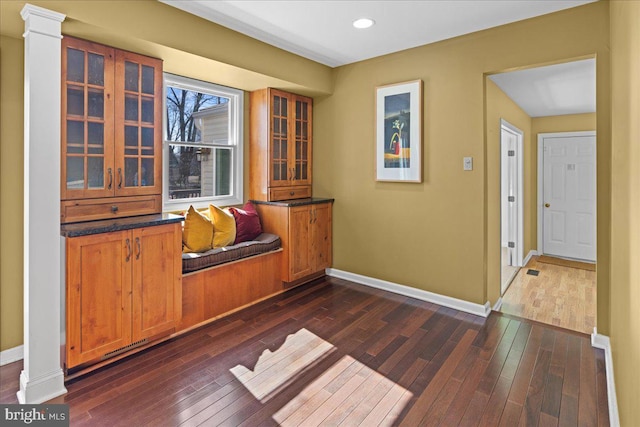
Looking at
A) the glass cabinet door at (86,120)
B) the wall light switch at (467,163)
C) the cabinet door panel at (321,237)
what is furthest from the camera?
the cabinet door panel at (321,237)

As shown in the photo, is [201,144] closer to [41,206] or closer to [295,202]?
[295,202]

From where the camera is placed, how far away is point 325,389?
7.39ft

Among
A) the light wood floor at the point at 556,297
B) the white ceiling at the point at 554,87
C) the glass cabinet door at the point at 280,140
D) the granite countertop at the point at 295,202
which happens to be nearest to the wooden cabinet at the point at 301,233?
the granite countertop at the point at 295,202

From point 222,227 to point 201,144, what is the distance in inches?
36.4

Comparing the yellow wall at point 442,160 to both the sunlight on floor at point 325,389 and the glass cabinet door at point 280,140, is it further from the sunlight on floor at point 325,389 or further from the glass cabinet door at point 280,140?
the sunlight on floor at point 325,389

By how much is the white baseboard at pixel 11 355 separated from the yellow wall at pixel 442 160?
10.2 feet

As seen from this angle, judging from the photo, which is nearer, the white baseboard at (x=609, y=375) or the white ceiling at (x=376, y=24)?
the white baseboard at (x=609, y=375)

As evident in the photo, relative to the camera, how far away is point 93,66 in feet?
8.34

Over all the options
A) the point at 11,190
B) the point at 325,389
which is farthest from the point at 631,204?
the point at 11,190

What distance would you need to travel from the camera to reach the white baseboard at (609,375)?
6.22 ft

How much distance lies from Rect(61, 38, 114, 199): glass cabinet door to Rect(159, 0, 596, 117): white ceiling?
2.42ft

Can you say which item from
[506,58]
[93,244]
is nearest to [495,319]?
[506,58]

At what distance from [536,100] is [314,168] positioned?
3067 millimetres

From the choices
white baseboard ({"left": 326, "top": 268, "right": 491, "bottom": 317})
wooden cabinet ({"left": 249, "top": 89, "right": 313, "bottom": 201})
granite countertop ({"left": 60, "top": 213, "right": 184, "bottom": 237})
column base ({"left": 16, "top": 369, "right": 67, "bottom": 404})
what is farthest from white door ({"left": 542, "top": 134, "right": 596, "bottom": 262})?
column base ({"left": 16, "top": 369, "right": 67, "bottom": 404})
